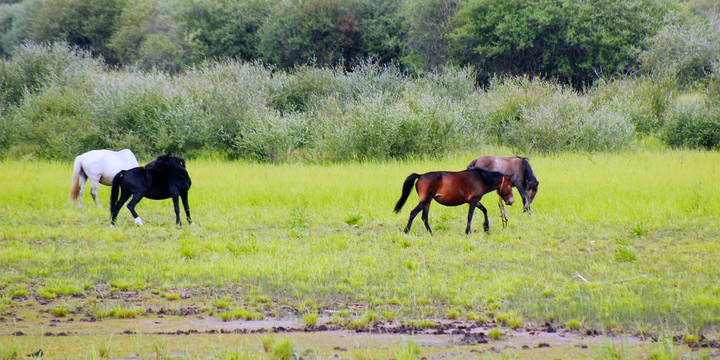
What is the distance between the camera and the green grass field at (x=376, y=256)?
702 centimetres

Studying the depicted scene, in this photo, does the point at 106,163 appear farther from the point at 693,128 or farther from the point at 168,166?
the point at 693,128

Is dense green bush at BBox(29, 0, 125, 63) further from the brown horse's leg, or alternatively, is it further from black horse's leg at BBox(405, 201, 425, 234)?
the brown horse's leg

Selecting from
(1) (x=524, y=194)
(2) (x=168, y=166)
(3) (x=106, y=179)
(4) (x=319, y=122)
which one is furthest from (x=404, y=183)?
(4) (x=319, y=122)

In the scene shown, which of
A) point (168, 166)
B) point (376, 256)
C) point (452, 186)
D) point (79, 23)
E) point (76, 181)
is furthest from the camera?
point (79, 23)

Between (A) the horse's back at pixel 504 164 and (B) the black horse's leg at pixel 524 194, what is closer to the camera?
(A) the horse's back at pixel 504 164

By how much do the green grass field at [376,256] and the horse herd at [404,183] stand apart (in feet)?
1.58

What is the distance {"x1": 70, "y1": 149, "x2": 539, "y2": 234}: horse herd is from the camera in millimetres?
10773

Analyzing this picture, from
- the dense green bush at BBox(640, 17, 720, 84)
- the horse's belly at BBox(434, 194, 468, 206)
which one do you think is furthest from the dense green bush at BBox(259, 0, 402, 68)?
the horse's belly at BBox(434, 194, 468, 206)

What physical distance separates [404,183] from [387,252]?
1.38 meters

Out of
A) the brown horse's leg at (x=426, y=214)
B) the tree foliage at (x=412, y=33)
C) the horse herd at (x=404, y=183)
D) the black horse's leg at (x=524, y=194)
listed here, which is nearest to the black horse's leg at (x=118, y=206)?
the horse herd at (x=404, y=183)

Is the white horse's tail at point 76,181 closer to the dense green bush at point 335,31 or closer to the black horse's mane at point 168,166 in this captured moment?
the black horse's mane at point 168,166

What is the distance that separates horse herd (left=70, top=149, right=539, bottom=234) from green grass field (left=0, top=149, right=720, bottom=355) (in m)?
0.48

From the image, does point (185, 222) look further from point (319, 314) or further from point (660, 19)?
point (660, 19)

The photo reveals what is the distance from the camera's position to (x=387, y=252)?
32.4ft
